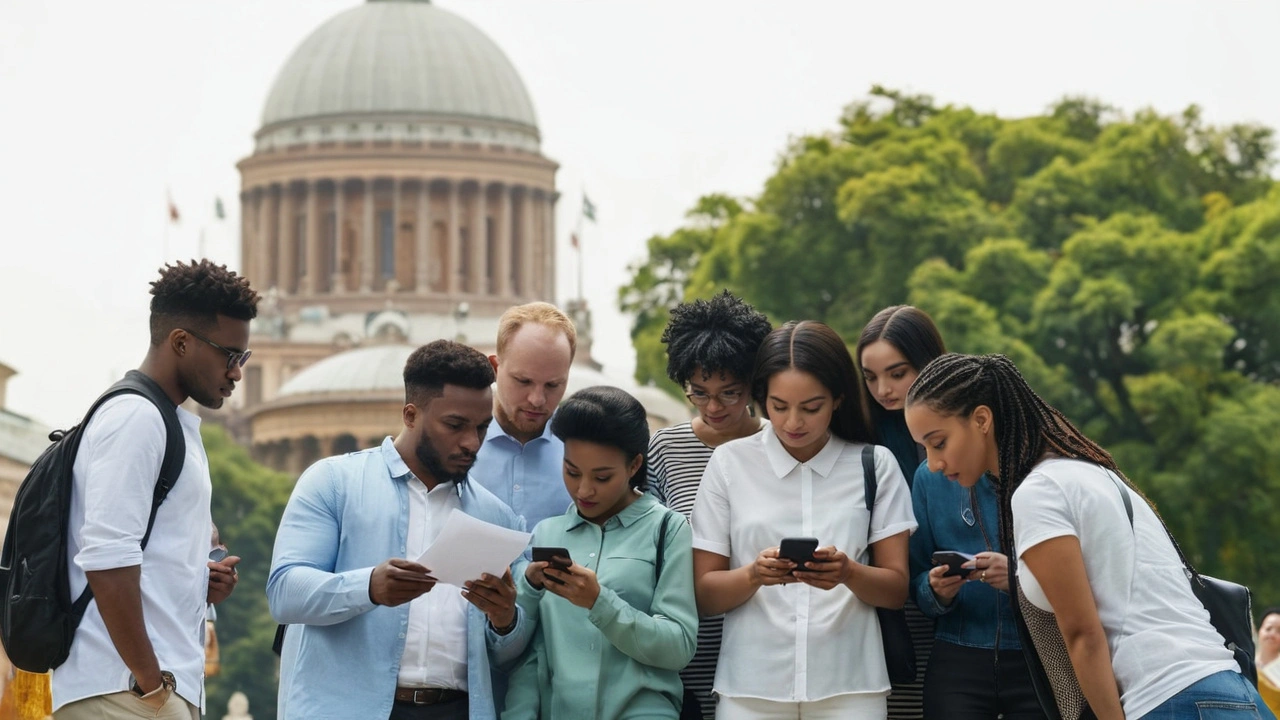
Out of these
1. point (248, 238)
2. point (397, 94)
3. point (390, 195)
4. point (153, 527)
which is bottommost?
point (153, 527)

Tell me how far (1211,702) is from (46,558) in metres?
3.32

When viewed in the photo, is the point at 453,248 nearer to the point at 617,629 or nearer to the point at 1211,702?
the point at 617,629

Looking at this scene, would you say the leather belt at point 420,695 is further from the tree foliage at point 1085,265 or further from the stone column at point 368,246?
the stone column at point 368,246

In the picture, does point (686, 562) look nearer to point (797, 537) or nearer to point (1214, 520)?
point (797, 537)

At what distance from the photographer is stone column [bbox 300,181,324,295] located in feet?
319

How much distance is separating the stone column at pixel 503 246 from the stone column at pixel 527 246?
2.03 ft

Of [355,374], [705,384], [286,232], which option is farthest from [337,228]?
[705,384]

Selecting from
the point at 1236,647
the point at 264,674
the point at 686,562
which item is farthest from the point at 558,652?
the point at 264,674

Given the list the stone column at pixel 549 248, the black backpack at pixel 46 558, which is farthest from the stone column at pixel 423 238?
the black backpack at pixel 46 558

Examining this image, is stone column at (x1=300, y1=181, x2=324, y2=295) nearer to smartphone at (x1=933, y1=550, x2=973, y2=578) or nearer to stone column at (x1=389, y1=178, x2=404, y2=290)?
stone column at (x1=389, y1=178, x2=404, y2=290)

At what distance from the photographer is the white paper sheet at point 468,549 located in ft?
24.0

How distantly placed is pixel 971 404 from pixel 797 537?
41.3 inches

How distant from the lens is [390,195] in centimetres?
9831

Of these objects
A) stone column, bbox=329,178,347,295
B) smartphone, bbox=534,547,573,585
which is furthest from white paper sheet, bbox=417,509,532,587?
stone column, bbox=329,178,347,295
